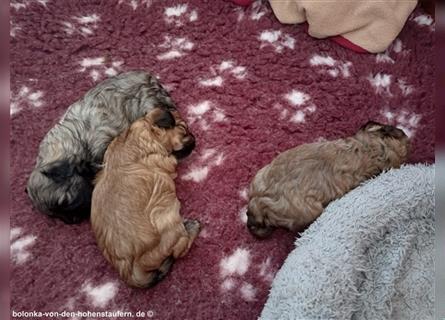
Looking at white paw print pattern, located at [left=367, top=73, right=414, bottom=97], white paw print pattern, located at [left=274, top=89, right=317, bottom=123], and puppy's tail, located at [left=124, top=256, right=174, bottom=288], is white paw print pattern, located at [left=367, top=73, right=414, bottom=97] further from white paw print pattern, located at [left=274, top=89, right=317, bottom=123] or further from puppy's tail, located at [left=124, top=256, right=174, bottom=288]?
puppy's tail, located at [left=124, top=256, right=174, bottom=288]

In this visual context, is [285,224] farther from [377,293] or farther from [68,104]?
[68,104]

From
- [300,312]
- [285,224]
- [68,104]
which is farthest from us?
[68,104]

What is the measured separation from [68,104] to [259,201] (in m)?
0.58

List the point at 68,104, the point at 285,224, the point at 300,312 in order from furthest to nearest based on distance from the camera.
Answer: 1. the point at 68,104
2. the point at 285,224
3. the point at 300,312

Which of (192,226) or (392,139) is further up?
(392,139)

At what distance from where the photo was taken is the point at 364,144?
4.49ft

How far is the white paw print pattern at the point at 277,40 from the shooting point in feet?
5.40

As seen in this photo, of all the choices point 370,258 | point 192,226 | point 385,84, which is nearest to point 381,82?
point 385,84

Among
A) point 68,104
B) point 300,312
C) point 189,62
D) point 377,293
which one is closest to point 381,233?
point 377,293

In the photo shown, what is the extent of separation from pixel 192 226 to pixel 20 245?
0.41 m

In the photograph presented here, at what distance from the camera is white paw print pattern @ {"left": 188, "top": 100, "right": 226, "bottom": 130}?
1.56 m

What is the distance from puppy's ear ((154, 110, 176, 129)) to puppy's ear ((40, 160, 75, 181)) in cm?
22

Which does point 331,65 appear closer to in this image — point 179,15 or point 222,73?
point 222,73

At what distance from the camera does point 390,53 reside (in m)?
1.63
